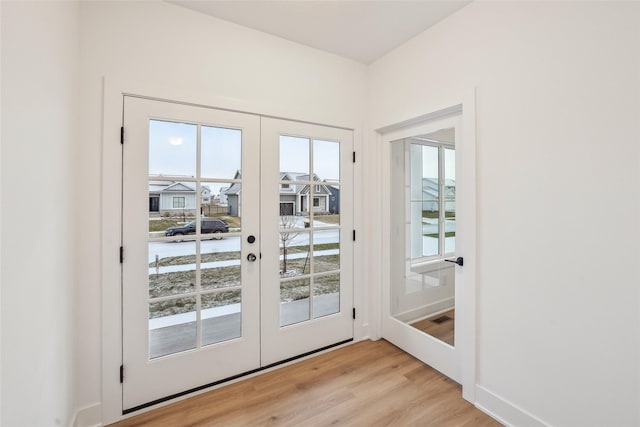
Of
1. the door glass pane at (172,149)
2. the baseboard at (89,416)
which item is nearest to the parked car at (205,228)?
the door glass pane at (172,149)

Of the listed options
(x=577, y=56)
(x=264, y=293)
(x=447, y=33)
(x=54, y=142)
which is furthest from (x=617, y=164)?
(x=54, y=142)

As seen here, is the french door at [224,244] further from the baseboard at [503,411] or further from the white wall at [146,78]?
the baseboard at [503,411]

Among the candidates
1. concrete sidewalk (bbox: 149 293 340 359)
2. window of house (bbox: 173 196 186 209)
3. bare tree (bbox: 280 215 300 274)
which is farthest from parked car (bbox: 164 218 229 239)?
concrete sidewalk (bbox: 149 293 340 359)

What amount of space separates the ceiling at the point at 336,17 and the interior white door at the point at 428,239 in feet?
2.39

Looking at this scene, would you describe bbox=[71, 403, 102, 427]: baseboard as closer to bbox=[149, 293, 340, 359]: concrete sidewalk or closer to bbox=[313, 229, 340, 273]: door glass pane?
bbox=[149, 293, 340, 359]: concrete sidewalk

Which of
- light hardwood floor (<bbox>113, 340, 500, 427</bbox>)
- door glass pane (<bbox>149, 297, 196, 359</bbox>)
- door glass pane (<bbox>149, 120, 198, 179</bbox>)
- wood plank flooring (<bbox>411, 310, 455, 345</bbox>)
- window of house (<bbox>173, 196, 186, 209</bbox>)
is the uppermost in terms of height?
door glass pane (<bbox>149, 120, 198, 179</bbox>)

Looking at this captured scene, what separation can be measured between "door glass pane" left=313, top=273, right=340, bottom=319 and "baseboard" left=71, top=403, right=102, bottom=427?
152 cm

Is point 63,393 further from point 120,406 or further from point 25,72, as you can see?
point 25,72

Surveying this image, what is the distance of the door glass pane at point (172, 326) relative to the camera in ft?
6.01

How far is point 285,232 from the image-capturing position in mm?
2285

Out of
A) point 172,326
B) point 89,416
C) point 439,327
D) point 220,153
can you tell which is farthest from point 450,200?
point 89,416

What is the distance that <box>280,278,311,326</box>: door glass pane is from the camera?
7.49ft

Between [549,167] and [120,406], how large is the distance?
9.40ft

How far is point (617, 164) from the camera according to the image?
1277 millimetres
